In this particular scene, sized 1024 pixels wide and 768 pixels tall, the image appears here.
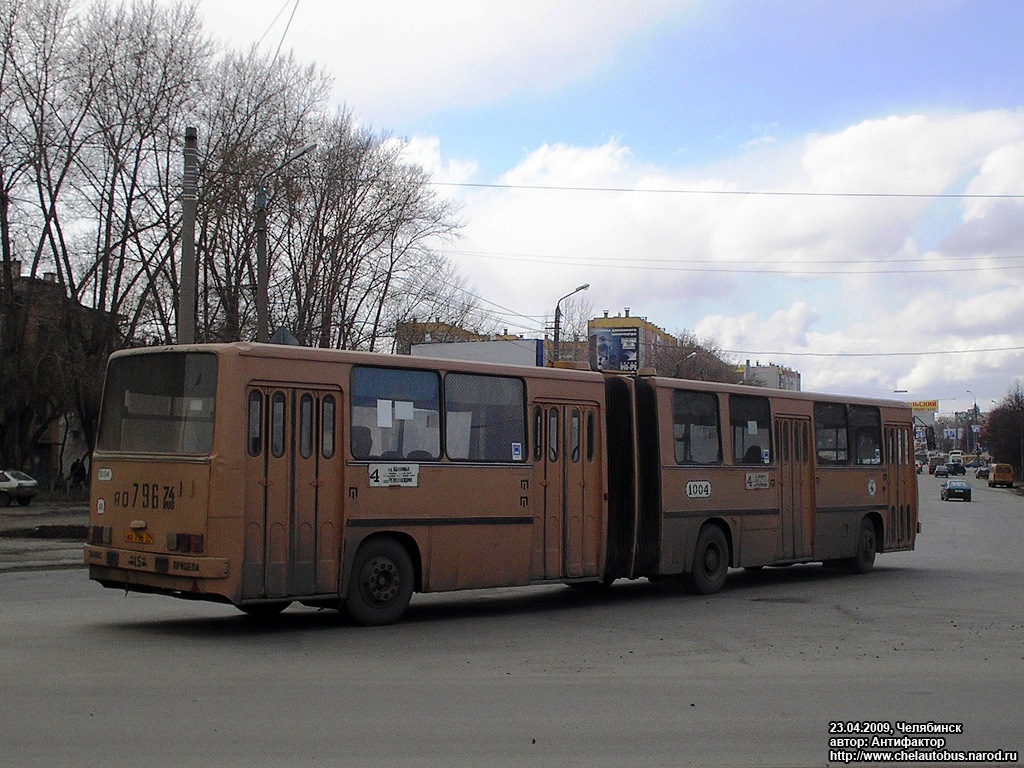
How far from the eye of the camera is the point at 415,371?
42.3 feet

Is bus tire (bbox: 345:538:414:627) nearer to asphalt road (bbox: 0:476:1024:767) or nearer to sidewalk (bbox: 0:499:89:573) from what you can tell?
asphalt road (bbox: 0:476:1024:767)

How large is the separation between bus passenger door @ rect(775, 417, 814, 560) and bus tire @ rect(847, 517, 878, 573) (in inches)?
72.6

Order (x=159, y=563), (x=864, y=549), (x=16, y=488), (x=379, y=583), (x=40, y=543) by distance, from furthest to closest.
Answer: (x=16, y=488)
(x=40, y=543)
(x=864, y=549)
(x=379, y=583)
(x=159, y=563)

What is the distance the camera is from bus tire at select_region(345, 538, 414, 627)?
12180 mm

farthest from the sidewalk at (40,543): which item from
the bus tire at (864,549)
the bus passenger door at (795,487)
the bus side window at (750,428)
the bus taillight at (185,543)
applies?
the bus tire at (864,549)

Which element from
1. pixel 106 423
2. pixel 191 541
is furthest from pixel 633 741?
pixel 106 423

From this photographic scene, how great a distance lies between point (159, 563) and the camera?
11.2 meters

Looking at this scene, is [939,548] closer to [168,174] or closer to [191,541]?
[191,541]

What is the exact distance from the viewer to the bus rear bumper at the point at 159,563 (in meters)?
10.9

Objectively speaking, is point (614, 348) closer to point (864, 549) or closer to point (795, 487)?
point (864, 549)

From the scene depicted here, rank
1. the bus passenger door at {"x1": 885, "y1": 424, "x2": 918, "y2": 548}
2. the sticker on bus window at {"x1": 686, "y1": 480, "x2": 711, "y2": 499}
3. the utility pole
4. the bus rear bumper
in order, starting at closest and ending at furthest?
the bus rear bumper
the sticker on bus window at {"x1": 686, "y1": 480, "x2": 711, "y2": 499}
the utility pole
the bus passenger door at {"x1": 885, "y1": 424, "x2": 918, "y2": 548}

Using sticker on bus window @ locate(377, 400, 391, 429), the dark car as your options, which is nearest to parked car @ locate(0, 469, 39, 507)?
sticker on bus window @ locate(377, 400, 391, 429)

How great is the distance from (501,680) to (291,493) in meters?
3.37

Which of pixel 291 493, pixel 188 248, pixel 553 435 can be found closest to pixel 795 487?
pixel 553 435
